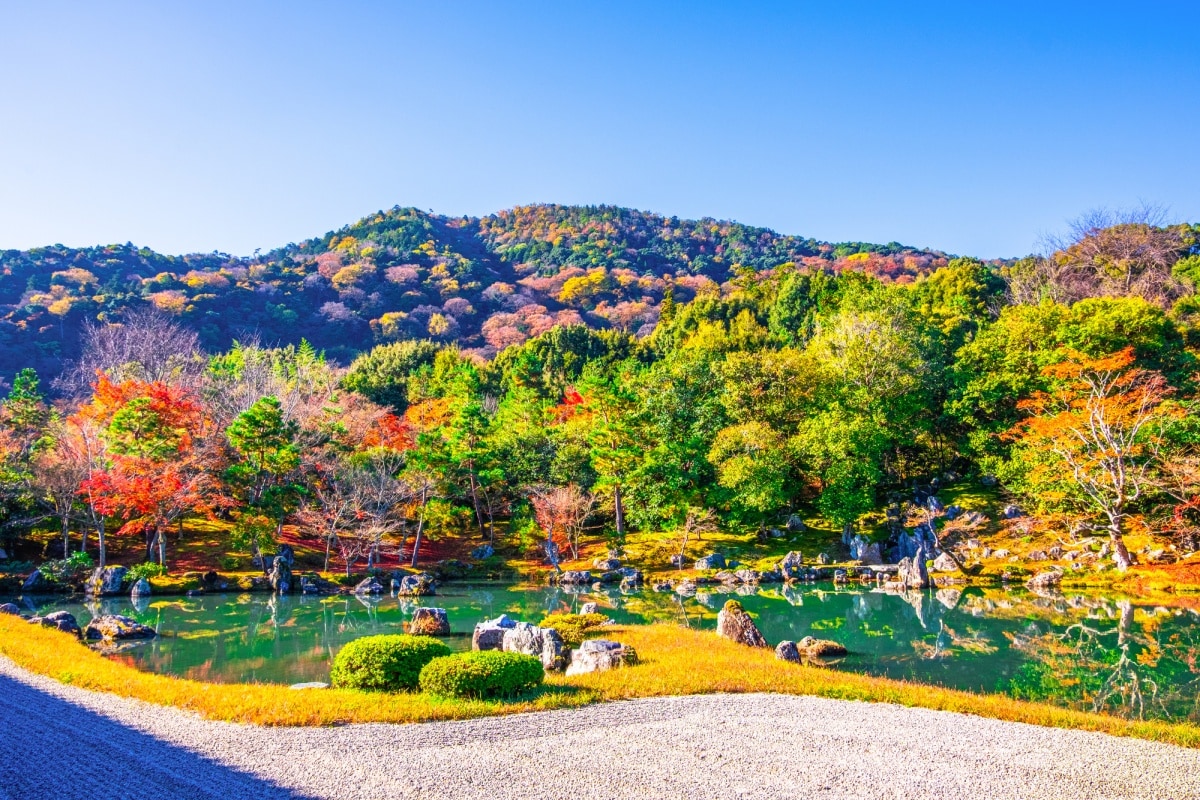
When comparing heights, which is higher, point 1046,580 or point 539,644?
point 539,644

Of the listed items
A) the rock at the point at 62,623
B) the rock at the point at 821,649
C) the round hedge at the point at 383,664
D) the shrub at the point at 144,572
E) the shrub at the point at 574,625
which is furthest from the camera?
the shrub at the point at 144,572

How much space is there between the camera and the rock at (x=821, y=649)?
1611 cm

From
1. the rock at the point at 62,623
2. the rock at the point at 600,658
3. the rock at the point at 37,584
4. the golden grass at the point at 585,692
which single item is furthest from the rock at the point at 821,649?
the rock at the point at 37,584

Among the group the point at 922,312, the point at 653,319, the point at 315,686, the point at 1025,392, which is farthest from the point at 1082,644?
the point at 653,319

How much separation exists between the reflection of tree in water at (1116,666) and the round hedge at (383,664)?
10.0 m

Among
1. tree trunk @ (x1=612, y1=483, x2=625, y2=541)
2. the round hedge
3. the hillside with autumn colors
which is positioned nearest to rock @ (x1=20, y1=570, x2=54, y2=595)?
the round hedge

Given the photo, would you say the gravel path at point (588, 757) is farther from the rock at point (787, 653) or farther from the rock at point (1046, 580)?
the rock at point (1046, 580)

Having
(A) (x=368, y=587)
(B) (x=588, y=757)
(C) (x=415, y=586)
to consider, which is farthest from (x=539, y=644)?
(A) (x=368, y=587)

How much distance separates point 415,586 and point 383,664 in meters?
17.6

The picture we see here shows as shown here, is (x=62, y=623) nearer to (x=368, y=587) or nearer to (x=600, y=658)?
(x=368, y=587)

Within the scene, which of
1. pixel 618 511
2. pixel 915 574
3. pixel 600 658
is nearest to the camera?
pixel 600 658

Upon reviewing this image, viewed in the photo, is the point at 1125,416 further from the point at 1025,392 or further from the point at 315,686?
the point at 315,686

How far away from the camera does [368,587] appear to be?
28875mm

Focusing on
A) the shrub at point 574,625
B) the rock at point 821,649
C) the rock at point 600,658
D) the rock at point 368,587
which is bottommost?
the rock at point 368,587
